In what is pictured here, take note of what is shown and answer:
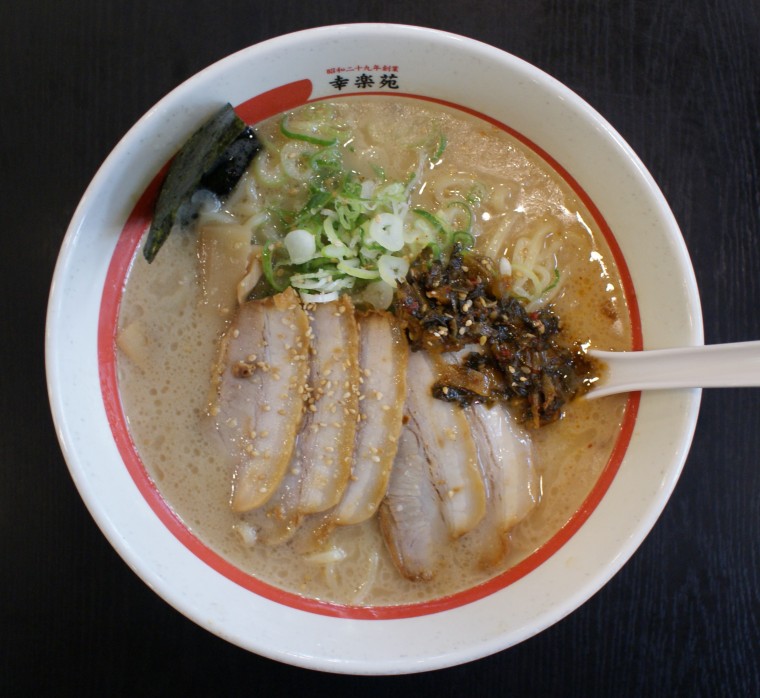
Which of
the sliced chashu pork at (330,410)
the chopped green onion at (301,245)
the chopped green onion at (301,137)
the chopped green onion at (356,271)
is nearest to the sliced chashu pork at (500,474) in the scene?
the sliced chashu pork at (330,410)

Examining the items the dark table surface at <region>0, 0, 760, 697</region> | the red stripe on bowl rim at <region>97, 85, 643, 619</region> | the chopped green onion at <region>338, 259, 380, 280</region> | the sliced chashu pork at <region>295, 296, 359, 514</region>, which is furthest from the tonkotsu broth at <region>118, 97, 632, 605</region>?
the dark table surface at <region>0, 0, 760, 697</region>

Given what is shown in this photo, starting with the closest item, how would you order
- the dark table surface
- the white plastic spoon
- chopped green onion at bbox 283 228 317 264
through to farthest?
1. the white plastic spoon
2. chopped green onion at bbox 283 228 317 264
3. the dark table surface

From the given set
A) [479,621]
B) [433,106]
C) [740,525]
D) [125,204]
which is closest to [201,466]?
[125,204]

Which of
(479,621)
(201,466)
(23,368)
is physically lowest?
(479,621)

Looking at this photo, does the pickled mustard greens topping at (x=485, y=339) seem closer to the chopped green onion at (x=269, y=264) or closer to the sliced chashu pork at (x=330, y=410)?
the sliced chashu pork at (x=330, y=410)

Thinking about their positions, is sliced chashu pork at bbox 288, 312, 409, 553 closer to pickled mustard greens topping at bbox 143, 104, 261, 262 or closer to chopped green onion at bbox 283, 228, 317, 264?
chopped green onion at bbox 283, 228, 317, 264

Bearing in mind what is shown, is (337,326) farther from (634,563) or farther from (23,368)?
(634,563)
